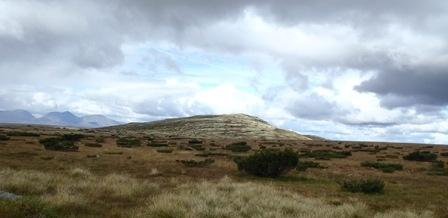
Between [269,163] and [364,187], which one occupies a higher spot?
[269,163]

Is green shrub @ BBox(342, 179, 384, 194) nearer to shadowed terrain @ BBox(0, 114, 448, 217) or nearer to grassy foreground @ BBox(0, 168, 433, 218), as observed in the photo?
shadowed terrain @ BBox(0, 114, 448, 217)

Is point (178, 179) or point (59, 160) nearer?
point (178, 179)

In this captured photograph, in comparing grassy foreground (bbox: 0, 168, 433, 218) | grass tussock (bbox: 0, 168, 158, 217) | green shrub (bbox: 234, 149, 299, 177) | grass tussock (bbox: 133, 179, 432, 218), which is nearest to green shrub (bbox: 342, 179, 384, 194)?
grassy foreground (bbox: 0, 168, 433, 218)

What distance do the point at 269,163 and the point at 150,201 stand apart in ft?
36.6

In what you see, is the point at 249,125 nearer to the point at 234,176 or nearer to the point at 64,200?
the point at 234,176

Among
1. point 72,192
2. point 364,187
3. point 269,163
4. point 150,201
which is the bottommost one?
point 150,201

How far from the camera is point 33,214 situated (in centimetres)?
1116

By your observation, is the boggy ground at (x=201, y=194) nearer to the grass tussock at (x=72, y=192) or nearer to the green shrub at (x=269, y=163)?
the grass tussock at (x=72, y=192)

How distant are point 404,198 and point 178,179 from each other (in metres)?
9.97

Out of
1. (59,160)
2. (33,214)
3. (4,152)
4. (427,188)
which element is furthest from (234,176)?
(4,152)

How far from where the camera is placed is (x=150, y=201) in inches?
601

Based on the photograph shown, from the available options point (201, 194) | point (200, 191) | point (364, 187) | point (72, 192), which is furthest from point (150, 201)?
point (364, 187)

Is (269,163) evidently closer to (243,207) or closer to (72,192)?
(243,207)

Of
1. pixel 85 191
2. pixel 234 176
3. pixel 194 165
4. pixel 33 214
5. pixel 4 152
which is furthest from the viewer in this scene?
pixel 4 152
